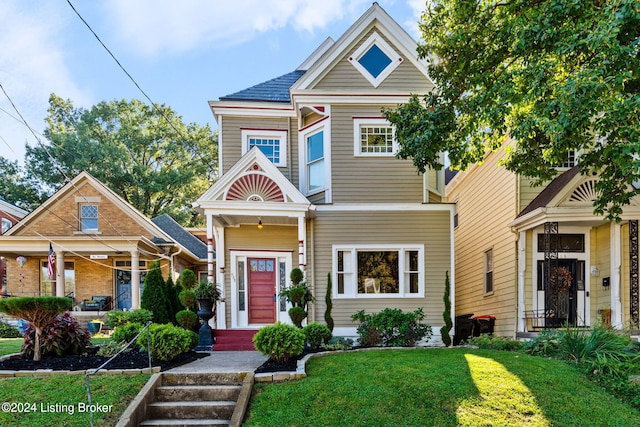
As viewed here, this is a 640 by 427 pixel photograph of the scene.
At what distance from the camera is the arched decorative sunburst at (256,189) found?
12062 mm

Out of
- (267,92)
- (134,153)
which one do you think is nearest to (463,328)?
(267,92)

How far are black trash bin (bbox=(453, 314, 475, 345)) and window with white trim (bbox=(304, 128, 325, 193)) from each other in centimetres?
571

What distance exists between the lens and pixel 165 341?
7.98m

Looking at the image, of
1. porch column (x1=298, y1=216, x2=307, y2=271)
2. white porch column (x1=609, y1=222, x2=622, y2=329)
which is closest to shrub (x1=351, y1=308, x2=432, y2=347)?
porch column (x1=298, y1=216, x2=307, y2=271)

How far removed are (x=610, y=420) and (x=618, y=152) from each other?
427cm

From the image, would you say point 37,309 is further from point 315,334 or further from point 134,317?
point 315,334

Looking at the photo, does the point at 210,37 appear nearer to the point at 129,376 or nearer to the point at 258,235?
the point at 258,235

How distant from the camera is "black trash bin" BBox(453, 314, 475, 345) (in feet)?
44.2

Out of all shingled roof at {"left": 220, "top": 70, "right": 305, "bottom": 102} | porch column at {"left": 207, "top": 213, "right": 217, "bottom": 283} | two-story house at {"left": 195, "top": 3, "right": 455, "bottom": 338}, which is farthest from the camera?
shingled roof at {"left": 220, "top": 70, "right": 305, "bottom": 102}

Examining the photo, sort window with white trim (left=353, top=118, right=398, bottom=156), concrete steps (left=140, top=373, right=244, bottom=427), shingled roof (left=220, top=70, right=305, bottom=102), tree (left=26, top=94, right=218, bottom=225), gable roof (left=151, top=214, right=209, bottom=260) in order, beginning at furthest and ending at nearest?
tree (left=26, top=94, right=218, bottom=225), gable roof (left=151, top=214, right=209, bottom=260), shingled roof (left=220, top=70, right=305, bottom=102), window with white trim (left=353, top=118, right=398, bottom=156), concrete steps (left=140, top=373, right=244, bottom=427)

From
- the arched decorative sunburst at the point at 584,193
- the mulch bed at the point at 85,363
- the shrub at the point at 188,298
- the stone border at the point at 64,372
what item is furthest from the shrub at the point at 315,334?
the arched decorative sunburst at the point at 584,193

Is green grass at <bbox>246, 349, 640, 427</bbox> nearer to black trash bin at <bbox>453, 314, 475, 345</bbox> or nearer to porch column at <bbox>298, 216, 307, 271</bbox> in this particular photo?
porch column at <bbox>298, 216, 307, 271</bbox>

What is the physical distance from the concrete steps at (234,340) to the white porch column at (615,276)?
8.81m

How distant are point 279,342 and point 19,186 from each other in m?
30.1
